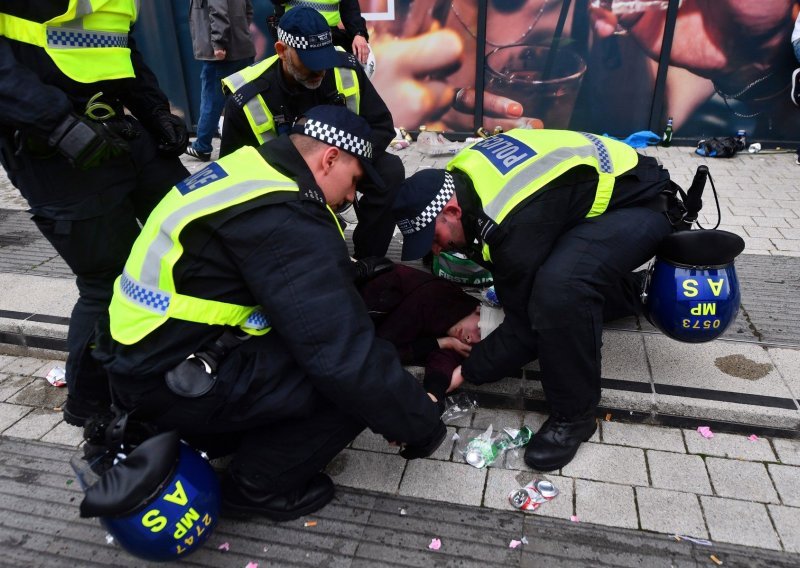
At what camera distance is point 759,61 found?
5.85 meters

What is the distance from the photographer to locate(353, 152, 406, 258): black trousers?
3658 mm

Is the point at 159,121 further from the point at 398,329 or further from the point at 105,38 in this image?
the point at 398,329

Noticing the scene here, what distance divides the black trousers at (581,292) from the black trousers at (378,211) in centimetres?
142

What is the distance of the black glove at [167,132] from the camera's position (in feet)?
8.98

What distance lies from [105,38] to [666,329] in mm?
2593

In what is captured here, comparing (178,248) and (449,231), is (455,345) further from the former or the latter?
(178,248)

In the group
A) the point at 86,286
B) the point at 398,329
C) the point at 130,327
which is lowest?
the point at 398,329

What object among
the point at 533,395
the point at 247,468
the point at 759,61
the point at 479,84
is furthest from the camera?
the point at 479,84

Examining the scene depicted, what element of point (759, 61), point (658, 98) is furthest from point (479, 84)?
point (759, 61)

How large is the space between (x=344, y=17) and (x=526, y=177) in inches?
107

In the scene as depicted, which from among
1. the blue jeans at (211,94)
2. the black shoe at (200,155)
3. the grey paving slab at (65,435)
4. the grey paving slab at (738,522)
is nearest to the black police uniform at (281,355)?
the grey paving slab at (65,435)

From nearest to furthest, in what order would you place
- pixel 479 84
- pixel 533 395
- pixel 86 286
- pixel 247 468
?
1. pixel 247 468
2. pixel 86 286
3. pixel 533 395
4. pixel 479 84

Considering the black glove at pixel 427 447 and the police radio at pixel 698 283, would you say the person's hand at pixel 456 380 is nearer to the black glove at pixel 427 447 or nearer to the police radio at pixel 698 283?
the black glove at pixel 427 447

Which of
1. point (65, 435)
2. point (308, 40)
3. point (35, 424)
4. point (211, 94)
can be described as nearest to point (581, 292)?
point (308, 40)
